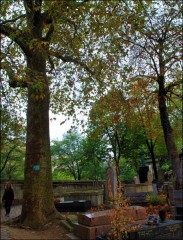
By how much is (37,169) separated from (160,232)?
504cm

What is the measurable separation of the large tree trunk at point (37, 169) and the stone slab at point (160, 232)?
3882mm

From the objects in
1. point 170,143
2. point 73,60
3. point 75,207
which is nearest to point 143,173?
→ point 170,143

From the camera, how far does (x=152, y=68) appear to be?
16.2m

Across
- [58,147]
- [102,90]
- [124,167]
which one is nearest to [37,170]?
[102,90]

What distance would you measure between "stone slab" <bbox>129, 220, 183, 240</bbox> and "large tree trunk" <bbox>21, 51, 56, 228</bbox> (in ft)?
12.7

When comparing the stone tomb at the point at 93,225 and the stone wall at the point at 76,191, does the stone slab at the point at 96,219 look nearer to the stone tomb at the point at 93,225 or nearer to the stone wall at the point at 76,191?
the stone tomb at the point at 93,225

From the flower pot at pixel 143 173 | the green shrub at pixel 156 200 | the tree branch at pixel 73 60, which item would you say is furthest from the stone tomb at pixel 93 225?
the flower pot at pixel 143 173

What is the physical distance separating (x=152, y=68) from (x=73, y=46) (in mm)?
4992

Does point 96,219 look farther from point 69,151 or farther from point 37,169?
point 69,151

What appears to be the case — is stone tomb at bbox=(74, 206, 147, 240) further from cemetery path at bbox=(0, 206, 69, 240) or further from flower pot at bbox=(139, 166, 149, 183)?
flower pot at bbox=(139, 166, 149, 183)

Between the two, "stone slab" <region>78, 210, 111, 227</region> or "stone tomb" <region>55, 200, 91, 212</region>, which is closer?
"stone slab" <region>78, 210, 111, 227</region>

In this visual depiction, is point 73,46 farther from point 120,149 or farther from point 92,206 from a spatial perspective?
point 120,149

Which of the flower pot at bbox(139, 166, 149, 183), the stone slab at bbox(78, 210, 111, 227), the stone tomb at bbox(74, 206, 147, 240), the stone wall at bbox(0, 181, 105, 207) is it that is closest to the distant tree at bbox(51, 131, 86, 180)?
the flower pot at bbox(139, 166, 149, 183)

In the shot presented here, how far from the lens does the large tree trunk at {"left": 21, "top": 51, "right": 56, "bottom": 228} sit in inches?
401
